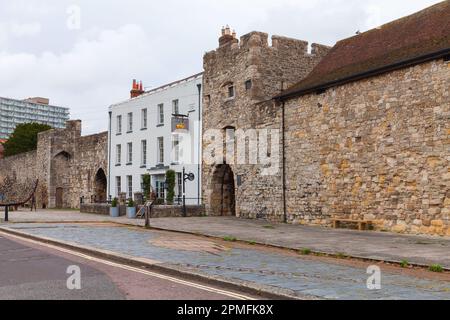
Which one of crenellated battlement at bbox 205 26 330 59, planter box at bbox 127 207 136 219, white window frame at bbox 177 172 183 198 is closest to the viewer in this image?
crenellated battlement at bbox 205 26 330 59

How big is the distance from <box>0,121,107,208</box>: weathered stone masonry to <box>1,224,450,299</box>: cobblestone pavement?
1013 inches

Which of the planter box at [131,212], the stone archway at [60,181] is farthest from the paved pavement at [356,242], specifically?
the stone archway at [60,181]

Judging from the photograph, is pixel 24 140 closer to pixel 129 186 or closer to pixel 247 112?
pixel 129 186

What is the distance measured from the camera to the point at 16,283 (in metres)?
8.07

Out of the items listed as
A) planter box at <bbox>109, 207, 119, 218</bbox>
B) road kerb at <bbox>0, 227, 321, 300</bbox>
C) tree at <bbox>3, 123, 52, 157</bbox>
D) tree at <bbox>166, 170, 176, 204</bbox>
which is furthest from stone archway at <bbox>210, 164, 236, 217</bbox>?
tree at <bbox>3, 123, 52, 157</bbox>

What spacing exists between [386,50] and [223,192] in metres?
11.8

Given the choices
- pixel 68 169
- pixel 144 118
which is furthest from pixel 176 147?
pixel 68 169

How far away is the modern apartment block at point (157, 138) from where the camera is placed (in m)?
29.8

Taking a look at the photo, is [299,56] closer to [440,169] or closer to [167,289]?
[440,169]

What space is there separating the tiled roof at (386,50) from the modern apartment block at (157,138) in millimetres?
8198

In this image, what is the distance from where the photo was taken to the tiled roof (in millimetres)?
17766

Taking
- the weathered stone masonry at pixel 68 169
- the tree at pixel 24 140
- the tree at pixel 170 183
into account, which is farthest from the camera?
the tree at pixel 24 140

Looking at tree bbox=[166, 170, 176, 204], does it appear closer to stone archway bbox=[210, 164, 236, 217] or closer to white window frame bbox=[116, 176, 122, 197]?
stone archway bbox=[210, 164, 236, 217]

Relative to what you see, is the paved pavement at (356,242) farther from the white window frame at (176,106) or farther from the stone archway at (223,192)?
the white window frame at (176,106)
